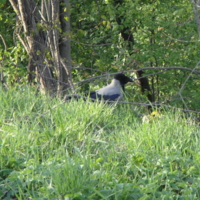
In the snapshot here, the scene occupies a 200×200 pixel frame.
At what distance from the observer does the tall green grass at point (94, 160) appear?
8.98 ft

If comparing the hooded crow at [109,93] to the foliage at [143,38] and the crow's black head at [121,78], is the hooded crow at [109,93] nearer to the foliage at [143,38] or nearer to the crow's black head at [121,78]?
the crow's black head at [121,78]

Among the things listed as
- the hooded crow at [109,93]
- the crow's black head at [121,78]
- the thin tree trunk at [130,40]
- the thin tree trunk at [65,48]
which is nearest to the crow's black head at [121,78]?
the crow's black head at [121,78]

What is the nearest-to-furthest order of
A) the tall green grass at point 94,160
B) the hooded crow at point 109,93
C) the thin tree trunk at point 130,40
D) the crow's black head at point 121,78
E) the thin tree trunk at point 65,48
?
the tall green grass at point 94,160
the hooded crow at point 109,93
the thin tree trunk at point 65,48
the crow's black head at point 121,78
the thin tree trunk at point 130,40

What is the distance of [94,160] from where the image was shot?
330 centimetres

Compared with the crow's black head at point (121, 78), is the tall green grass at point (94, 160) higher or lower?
higher

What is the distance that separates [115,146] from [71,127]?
48cm

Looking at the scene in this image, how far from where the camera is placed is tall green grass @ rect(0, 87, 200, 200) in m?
2.74

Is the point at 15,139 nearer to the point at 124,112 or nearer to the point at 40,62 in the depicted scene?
the point at 124,112

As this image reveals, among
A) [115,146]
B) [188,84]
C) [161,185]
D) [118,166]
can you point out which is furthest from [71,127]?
[188,84]

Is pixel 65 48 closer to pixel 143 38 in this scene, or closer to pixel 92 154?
pixel 143 38

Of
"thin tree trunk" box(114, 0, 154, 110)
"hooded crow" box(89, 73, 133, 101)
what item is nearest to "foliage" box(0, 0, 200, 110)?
"thin tree trunk" box(114, 0, 154, 110)

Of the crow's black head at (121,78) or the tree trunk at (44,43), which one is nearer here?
the tree trunk at (44,43)

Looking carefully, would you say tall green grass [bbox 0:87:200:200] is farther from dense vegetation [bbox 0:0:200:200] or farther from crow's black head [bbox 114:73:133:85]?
crow's black head [bbox 114:73:133:85]

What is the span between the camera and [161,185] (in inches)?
118
